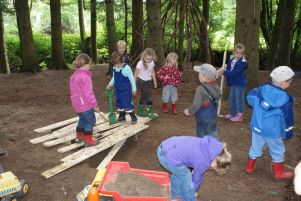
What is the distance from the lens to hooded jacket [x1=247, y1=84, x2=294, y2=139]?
191 inches

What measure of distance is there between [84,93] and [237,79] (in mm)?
3248

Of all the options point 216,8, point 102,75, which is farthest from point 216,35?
point 102,75

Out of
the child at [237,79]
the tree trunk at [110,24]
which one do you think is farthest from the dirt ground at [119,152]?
the tree trunk at [110,24]

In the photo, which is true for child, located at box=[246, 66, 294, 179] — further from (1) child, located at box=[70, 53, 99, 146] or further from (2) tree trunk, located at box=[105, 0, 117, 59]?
(2) tree trunk, located at box=[105, 0, 117, 59]

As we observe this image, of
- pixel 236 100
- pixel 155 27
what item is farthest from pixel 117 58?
pixel 155 27

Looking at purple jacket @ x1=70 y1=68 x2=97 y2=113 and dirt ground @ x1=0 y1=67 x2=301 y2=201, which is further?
purple jacket @ x1=70 y1=68 x2=97 y2=113

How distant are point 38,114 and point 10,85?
375 cm

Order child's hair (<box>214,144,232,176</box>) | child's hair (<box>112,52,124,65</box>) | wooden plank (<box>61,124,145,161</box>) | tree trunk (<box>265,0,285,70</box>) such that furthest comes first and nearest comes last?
1. tree trunk (<box>265,0,285,70</box>)
2. child's hair (<box>112,52,124,65</box>)
3. wooden plank (<box>61,124,145,161</box>)
4. child's hair (<box>214,144,232,176</box>)

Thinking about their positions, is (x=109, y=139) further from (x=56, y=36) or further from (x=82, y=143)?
(x=56, y=36)

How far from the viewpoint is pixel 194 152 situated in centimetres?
376

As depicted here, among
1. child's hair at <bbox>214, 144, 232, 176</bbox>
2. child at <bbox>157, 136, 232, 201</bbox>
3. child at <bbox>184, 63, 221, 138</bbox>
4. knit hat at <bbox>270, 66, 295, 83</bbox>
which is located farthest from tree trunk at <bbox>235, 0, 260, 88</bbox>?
child's hair at <bbox>214, 144, 232, 176</bbox>

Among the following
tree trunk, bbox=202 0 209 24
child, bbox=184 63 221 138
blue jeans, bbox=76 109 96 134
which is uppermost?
tree trunk, bbox=202 0 209 24

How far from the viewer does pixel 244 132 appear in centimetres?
693

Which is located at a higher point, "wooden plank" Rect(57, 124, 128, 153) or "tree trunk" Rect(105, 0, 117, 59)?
"tree trunk" Rect(105, 0, 117, 59)
